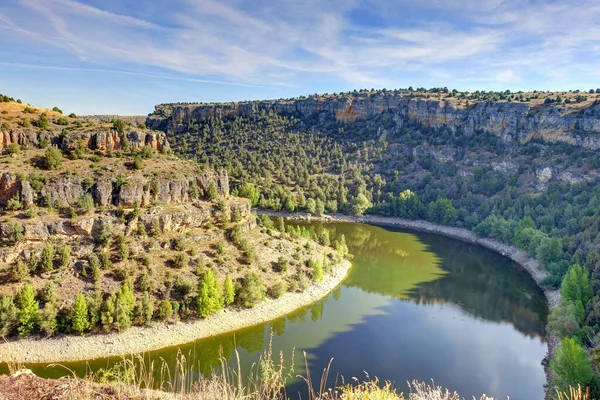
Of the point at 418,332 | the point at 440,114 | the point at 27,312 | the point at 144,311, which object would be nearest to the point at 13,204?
the point at 27,312

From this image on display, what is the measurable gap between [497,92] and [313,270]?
114878mm

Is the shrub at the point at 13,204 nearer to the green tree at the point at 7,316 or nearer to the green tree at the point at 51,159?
the green tree at the point at 51,159

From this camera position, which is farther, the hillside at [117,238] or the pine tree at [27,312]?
the hillside at [117,238]

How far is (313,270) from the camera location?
47.2 meters

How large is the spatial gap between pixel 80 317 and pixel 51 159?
1901 centimetres

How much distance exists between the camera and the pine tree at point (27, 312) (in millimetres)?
30141

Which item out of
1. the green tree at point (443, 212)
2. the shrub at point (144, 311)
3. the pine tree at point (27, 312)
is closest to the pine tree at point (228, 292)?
the shrub at point (144, 311)

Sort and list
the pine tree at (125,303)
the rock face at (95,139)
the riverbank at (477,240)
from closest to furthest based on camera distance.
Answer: the pine tree at (125,303) < the riverbank at (477,240) < the rock face at (95,139)

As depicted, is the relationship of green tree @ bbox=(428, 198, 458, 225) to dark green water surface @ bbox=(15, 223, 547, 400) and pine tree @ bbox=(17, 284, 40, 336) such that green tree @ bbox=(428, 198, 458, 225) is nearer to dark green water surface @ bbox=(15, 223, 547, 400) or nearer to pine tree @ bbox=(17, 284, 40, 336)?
dark green water surface @ bbox=(15, 223, 547, 400)

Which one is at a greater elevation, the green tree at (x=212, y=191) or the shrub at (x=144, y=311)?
the green tree at (x=212, y=191)

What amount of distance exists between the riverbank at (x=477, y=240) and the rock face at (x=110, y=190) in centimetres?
4024

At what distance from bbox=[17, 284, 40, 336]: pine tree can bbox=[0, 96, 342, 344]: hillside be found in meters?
0.09

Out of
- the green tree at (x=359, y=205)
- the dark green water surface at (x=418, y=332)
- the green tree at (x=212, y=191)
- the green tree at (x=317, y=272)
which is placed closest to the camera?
the dark green water surface at (x=418, y=332)

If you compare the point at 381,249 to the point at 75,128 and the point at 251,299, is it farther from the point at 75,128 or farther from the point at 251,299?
the point at 75,128
